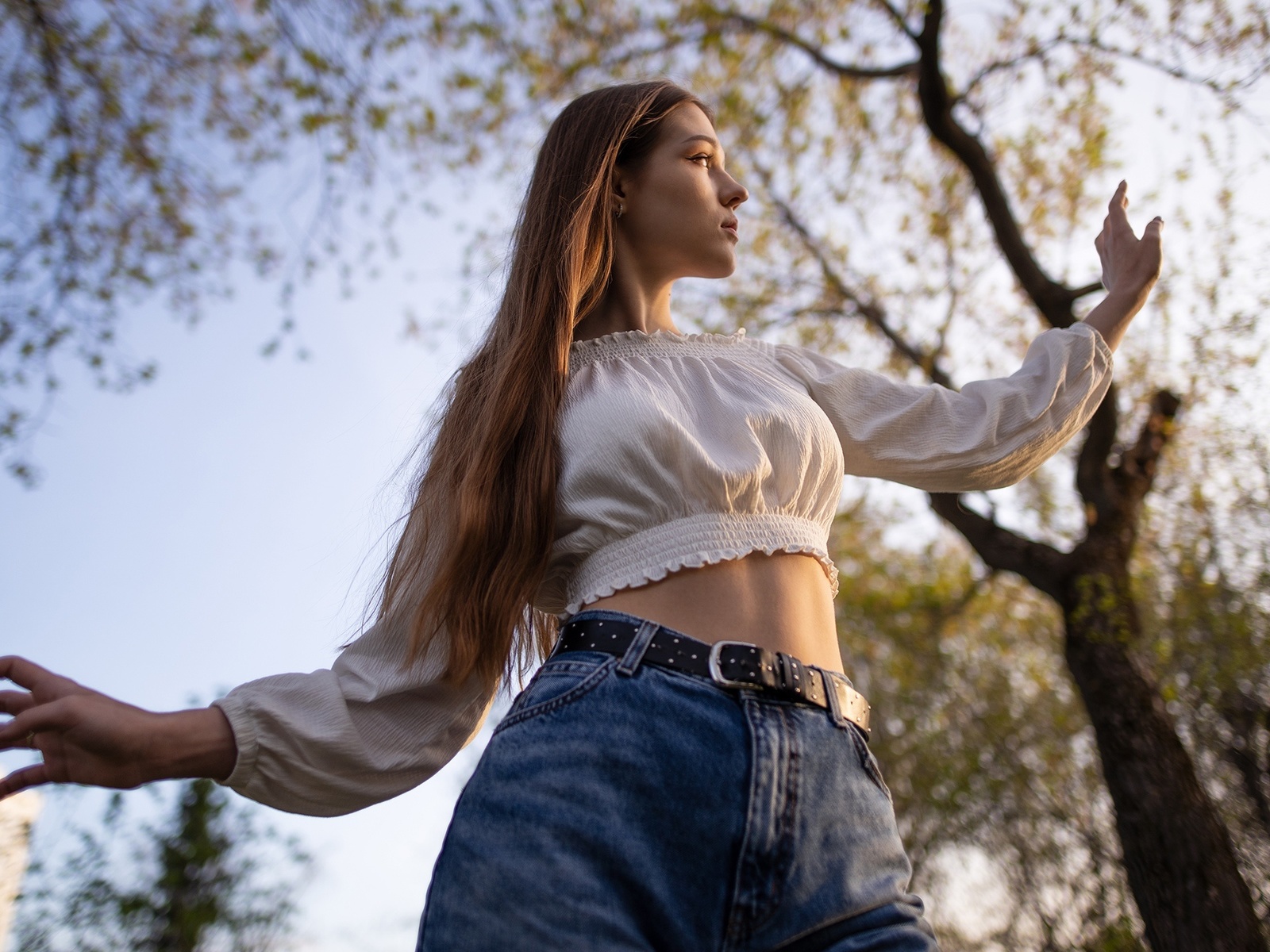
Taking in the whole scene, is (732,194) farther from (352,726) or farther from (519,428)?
(352,726)

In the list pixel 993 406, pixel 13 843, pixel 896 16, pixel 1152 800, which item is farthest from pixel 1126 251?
pixel 13 843

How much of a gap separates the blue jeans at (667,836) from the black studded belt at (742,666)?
0.8 inches

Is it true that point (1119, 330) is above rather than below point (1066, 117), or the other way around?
below

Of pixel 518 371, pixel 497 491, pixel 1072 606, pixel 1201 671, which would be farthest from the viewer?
pixel 1201 671

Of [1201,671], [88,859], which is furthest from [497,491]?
[88,859]

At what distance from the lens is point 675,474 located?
1.64 metres

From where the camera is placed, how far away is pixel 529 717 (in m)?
1.41

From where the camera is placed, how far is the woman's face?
202cm

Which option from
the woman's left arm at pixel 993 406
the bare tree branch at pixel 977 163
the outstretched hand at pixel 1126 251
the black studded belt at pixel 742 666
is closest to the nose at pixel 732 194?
the woman's left arm at pixel 993 406

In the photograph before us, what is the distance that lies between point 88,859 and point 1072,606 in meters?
9.48

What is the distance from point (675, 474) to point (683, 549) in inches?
5.2

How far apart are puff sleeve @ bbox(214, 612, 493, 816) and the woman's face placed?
2.87ft

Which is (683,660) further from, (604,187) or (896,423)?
(604,187)

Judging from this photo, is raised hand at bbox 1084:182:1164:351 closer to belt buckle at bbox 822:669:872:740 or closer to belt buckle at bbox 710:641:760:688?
belt buckle at bbox 822:669:872:740
